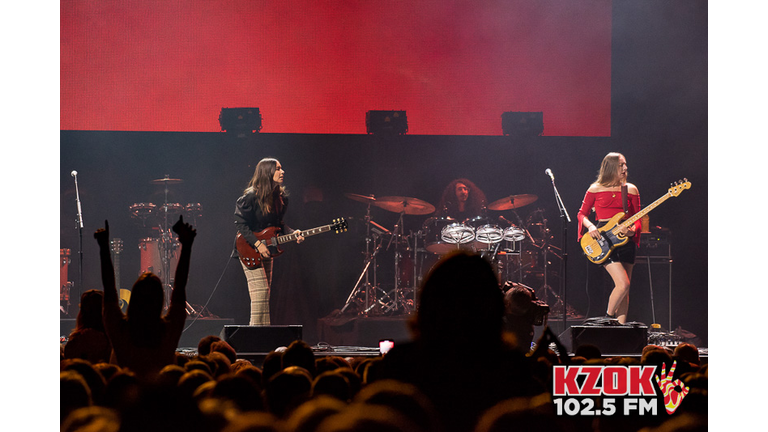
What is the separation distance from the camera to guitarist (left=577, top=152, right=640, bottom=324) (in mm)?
5217

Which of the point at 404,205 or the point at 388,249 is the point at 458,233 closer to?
the point at 404,205

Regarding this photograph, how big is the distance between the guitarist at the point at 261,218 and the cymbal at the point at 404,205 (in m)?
1.19

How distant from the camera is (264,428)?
1.35 metres

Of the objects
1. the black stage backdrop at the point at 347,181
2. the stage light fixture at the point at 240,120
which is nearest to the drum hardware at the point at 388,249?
the black stage backdrop at the point at 347,181

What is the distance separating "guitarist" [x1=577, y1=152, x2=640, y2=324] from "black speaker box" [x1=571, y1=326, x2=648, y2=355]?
1.30m

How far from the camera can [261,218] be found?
16.5 ft

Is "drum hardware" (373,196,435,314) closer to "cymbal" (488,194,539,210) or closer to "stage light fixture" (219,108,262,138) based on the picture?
"cymbal" (488,194,539,210)

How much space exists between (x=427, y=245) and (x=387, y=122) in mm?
1282

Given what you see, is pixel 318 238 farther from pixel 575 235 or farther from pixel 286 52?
pixel 575 235

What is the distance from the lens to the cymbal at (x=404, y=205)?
5957 mm

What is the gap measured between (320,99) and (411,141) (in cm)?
101

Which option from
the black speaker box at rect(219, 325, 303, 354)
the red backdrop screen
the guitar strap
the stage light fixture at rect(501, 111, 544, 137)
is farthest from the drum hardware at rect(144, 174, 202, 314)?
the guitar strap

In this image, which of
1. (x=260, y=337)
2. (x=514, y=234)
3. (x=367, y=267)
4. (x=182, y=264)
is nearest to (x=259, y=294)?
(x=260, y=337)

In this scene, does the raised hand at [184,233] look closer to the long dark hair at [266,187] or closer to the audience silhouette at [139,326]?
the audience silhouette at [139,326]
